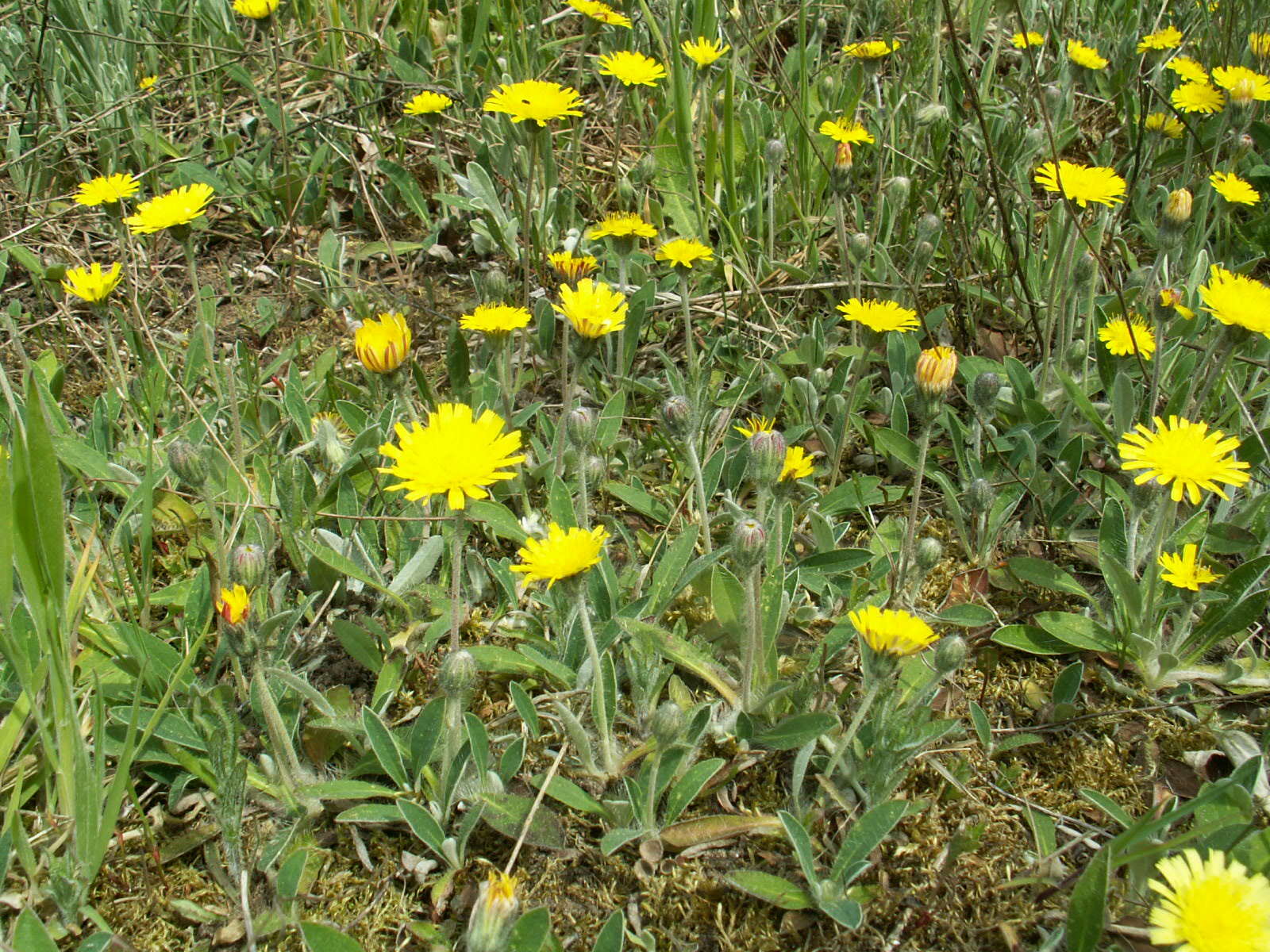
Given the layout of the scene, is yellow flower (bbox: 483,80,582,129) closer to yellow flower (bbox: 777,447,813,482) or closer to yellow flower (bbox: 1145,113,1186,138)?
yellow flower (bbox: 777,447,813,482)

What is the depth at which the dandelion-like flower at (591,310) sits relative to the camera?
80.0 inches

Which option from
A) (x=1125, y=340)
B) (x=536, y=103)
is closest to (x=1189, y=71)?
(x=1125, y=340)

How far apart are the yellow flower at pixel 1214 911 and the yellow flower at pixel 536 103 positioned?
2175 mm

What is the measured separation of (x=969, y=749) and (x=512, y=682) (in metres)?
0.88

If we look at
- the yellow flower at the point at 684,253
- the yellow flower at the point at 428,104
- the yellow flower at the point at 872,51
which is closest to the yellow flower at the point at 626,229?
the yellow flower at the point at 684,253

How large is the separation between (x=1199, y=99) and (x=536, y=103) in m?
2.17

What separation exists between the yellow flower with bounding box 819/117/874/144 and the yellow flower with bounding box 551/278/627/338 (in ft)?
3.96

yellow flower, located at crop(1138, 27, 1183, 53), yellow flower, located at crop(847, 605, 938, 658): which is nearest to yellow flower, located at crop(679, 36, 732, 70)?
yellow flower, located at crop(1138, 27, 1183, 53)

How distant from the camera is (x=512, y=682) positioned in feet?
5.65

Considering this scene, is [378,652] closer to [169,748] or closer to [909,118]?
[169,748]

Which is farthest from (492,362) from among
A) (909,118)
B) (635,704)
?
(909,118)

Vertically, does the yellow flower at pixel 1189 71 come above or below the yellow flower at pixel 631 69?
below

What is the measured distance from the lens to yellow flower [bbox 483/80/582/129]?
260cm

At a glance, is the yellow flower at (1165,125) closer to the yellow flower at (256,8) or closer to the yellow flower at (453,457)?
the yellow flower at (453,457)
